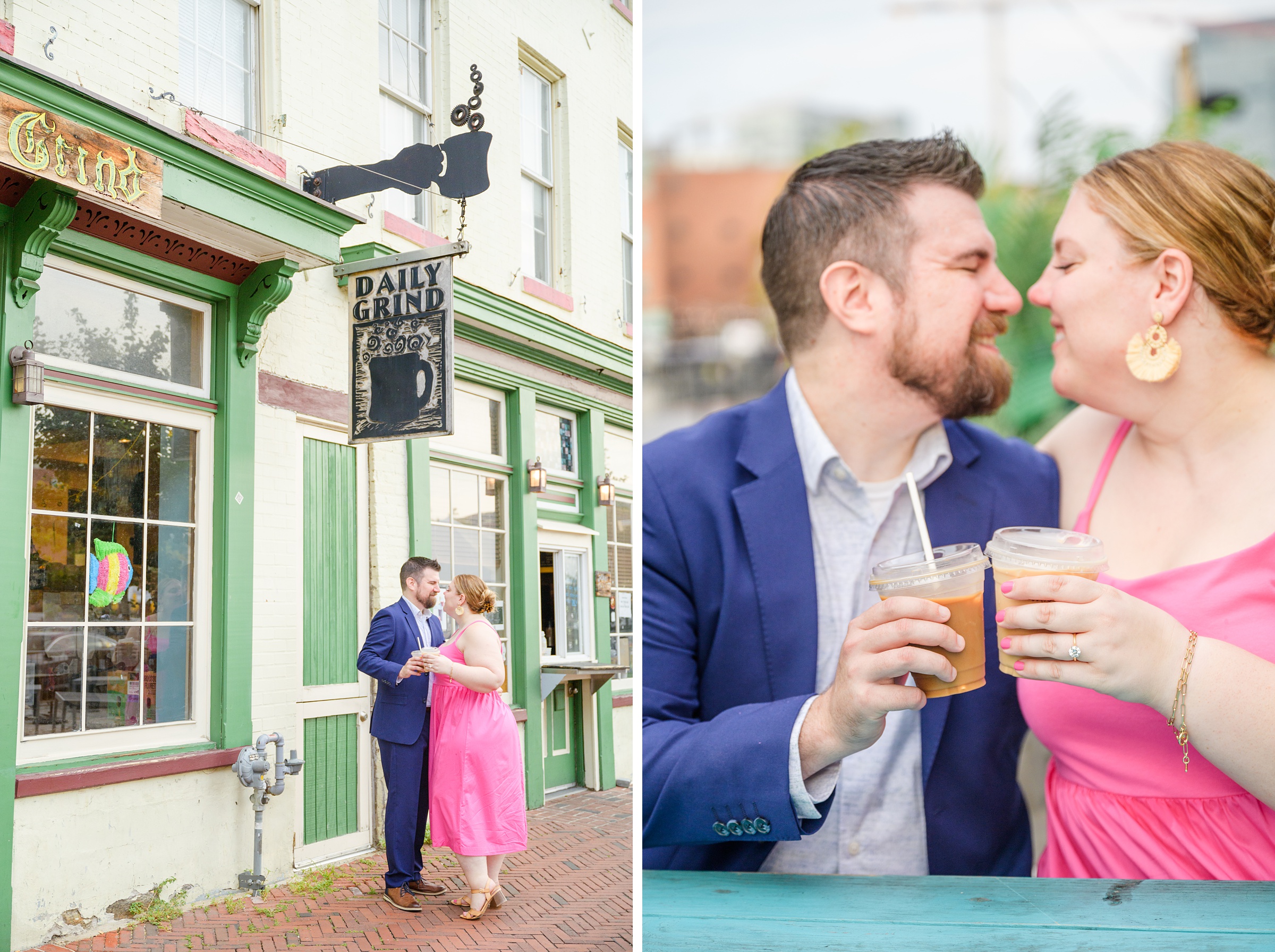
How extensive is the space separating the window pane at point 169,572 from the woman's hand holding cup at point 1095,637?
2.29m

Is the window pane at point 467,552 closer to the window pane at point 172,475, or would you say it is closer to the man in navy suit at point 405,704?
the man in navy suit at point 405,704

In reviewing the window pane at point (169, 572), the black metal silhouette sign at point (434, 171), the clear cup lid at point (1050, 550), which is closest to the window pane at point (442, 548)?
the window pane at point (169, 572)

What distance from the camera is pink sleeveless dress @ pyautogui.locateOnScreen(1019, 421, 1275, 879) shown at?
1.63 metres

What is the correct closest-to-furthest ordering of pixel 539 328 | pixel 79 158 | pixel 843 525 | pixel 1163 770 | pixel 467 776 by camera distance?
pixel 1163 770 < pixel 843 525 < pixel 79 158 < pixel 467 776 < pixel 539 328

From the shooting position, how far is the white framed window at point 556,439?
343 cm

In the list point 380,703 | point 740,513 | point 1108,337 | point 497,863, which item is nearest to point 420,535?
point 380,703

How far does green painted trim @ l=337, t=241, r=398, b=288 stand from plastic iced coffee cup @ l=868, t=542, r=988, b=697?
2.09m

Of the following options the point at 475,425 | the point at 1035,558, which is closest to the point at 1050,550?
Answer: the point at 1035,558

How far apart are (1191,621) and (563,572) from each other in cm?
213

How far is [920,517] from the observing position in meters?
1.72

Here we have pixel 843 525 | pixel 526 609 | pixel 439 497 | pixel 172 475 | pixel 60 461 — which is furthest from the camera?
pixel 526 609

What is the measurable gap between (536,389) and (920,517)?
1964mm

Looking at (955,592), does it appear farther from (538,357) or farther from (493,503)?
(538,357)

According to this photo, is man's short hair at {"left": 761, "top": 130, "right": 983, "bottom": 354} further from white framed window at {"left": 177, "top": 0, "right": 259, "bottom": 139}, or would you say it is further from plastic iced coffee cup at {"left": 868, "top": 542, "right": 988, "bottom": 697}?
white framed window at {"left": 177, "top": 0, "right": 259, "bottom": 139}
